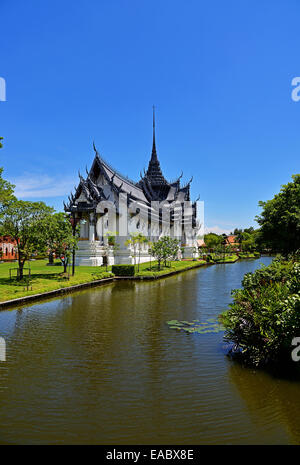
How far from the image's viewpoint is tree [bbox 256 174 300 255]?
1930 centimetres

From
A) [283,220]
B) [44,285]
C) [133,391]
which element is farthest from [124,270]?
[133,391]

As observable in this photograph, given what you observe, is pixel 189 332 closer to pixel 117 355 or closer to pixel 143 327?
pixel 143 327

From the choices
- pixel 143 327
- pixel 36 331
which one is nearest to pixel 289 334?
pixel 143 327

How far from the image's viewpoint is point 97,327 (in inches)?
465

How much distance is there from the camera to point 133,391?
6602mm

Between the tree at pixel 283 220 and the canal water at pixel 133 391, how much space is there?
1183 centimetres

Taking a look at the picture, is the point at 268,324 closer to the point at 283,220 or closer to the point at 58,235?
the point at 283,220

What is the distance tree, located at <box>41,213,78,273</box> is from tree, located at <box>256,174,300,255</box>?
1477 centimetres

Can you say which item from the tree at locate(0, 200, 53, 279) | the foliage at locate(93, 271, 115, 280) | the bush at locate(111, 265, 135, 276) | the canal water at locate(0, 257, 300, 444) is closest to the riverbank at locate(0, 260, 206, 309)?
the foliage at locate(93, 271, 115, 280)

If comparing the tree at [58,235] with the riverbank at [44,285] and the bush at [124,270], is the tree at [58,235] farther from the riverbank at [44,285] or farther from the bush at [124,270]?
the bush at [124,270]

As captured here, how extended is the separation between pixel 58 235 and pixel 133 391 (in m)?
18.6

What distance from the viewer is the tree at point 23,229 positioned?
21.3 metres

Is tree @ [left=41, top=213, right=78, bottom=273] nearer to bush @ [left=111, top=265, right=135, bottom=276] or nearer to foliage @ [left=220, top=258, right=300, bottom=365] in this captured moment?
bush @ [left=111, top=265, right=135, bottom=276]

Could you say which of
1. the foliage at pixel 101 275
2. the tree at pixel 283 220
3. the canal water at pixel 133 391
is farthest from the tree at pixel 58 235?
the tree at pixel 283 220
